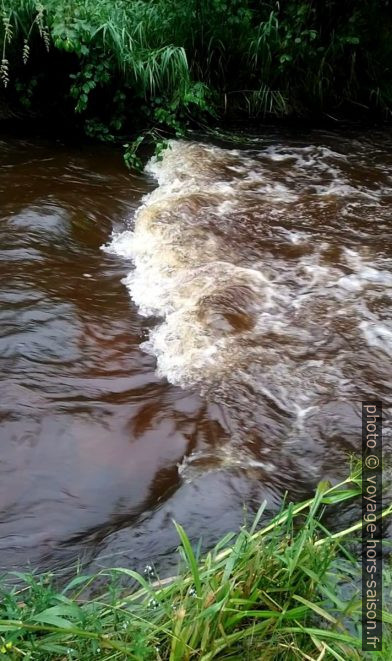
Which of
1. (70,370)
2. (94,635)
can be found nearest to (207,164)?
(70,370)

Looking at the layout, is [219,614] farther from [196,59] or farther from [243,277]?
[196,59]

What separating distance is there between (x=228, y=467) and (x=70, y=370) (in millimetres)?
1029

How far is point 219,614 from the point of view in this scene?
1.73 metres

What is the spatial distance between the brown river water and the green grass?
0.39 metres

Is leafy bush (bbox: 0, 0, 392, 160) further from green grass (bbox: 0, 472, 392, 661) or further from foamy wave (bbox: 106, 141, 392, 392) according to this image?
green grass (bbox: 0, 472, 392, 661)

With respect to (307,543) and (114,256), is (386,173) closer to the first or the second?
(114,256)

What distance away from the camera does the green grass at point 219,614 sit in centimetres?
168

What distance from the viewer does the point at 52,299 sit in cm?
360

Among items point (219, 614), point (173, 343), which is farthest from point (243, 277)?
point (219, 614)

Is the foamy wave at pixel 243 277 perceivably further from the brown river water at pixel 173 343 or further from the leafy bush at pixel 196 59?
the leafy bush at pixel 196 59

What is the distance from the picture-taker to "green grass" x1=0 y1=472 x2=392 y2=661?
1.68 metres

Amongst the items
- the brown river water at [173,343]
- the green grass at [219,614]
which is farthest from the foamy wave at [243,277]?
the green grass at [219,614]

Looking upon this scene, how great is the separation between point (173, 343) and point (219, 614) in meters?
1.83

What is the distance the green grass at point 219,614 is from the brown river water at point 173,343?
39cm
